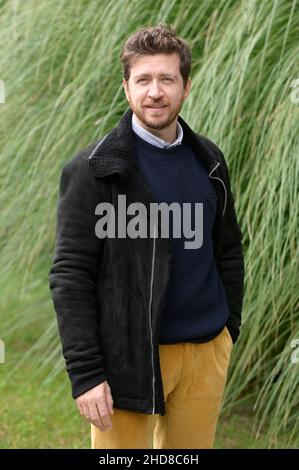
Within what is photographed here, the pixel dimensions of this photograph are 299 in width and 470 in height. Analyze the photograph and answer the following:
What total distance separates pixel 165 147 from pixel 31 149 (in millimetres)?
1523

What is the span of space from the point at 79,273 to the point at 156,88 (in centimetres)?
41

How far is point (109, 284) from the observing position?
2016 mm

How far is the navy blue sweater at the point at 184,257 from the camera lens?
2.03 m

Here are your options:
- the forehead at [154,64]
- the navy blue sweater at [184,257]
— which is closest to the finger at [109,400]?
the navy blue sweater at [184,257]

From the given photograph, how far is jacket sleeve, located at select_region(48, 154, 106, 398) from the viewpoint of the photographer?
1975 millimetres

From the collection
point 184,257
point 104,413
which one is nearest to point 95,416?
point 104,413

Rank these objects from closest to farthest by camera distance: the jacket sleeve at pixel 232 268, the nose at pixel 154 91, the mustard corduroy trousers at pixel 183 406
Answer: the nose at pixel 154 91
the mustard corduroy trousers at pixel 183 406
the jacket sleeve at pixel 232 268

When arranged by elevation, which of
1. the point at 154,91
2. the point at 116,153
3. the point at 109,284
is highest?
the point at 154,91

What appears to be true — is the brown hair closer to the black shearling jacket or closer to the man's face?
the man's face

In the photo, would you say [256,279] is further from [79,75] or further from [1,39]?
[1,39]

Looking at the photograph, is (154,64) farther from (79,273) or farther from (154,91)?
(79,273)

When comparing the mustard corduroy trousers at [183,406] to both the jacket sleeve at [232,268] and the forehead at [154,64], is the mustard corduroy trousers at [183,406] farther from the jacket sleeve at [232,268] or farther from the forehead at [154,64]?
the forehead at [154,64]

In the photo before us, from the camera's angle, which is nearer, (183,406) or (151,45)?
(151,45)
